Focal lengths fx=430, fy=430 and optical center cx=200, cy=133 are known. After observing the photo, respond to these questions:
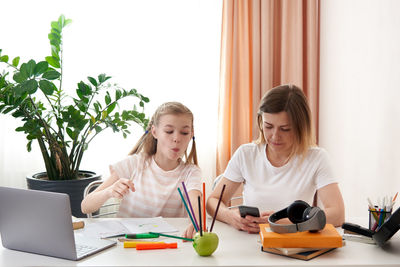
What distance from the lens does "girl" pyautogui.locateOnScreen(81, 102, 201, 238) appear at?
6.25 ft

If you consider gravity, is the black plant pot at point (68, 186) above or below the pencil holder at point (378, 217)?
below

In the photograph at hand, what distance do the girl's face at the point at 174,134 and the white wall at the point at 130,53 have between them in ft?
4.69

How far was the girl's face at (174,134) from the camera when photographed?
1890mm

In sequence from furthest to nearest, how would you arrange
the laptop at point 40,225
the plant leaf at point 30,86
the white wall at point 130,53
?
the white wall at point 130,53
the plant leaf at point 30,86
the laptop at point 40,225

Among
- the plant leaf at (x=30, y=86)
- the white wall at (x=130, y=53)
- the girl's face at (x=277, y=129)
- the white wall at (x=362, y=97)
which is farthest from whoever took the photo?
the white wall at (x=130, y=53)

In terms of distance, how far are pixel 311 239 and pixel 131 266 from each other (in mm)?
526

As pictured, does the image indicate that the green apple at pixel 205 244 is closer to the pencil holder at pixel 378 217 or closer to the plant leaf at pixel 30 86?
the pencil holder at pixel 378 217

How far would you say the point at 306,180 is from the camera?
1836 millimetres

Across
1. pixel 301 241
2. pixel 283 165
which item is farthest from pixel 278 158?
pixel 301 241

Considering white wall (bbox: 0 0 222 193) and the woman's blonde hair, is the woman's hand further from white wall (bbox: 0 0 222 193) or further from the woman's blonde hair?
white wall (bbox: 0 0 222 193)

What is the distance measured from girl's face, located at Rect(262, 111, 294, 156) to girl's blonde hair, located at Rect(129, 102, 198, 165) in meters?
0.37

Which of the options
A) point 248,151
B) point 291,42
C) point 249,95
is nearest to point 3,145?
point 249,95

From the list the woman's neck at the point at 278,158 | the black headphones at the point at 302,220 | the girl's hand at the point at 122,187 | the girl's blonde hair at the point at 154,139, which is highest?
the girl's blonde hair at the point at 154,139

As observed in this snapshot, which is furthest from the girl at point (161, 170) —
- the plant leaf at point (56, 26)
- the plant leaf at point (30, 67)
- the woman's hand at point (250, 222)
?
the plant leaf at point (56, 26)
